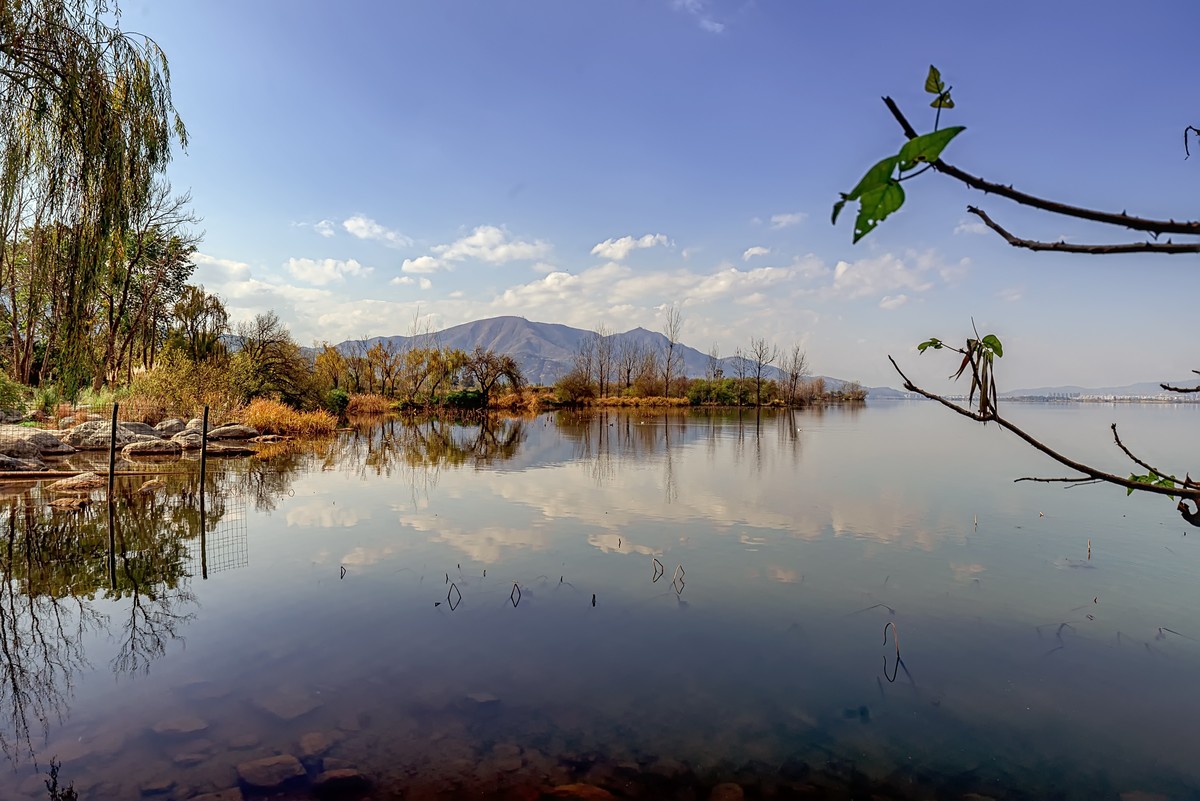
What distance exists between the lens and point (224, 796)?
11.2ft

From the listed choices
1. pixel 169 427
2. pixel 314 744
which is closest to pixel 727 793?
pixel 314 744

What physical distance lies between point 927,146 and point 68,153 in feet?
30.6

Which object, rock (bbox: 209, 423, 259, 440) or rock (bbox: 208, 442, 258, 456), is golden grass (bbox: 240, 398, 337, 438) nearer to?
rock (bbox: 209, 423, 259, 440)

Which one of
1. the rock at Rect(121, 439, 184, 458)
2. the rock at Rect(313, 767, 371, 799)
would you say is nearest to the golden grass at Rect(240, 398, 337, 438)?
the rock at Rect(121, 439, 184, 458)

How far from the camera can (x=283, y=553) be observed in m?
8.00

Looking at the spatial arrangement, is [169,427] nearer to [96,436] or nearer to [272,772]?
[96,436]

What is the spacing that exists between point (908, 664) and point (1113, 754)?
54.1 inches

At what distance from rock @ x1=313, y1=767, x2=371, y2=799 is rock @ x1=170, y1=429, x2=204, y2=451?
1610 centimetres

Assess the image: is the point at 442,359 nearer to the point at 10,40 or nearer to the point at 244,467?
the point at 244,467

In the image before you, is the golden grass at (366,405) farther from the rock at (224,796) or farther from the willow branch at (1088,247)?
the willow branch at (1088,247)

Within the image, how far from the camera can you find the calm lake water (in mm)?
Result: 3801

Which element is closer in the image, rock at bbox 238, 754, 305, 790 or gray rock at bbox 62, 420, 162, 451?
rock at bbox 238, 754, 305, 790

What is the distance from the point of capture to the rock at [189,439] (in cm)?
1702

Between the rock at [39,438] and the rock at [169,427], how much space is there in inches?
117
